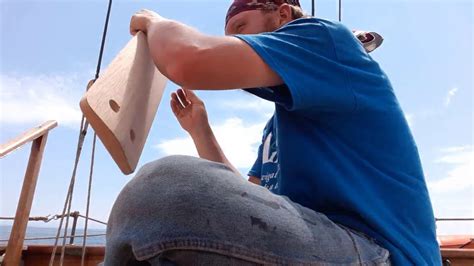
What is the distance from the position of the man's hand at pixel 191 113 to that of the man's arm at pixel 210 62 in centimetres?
68

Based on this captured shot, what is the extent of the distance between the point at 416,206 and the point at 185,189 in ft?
1.46

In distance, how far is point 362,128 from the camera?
2.68 ft

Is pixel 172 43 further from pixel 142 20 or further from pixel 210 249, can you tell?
pixel 210 249

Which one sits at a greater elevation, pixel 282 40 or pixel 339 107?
pixel 282 40

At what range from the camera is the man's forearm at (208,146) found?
1.39 meters

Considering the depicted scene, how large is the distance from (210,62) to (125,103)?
0.21 metres

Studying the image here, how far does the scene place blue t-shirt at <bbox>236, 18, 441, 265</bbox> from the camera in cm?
75

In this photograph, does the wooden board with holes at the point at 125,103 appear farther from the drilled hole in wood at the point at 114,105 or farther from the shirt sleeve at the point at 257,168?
the shirt sleeve at the point at 257,168

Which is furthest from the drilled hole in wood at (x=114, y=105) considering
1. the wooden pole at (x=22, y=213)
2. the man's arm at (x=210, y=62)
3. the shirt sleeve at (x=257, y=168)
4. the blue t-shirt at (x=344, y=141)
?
Result: the wooden pole at (x=22, y=213)

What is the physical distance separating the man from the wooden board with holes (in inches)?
3.0

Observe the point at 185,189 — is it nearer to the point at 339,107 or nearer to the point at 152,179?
the point at 152,179

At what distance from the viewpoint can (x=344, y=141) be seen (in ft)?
2.67

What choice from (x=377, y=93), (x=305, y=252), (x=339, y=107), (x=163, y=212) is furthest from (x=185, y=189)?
(x=377, y=93)

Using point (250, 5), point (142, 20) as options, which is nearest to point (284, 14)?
point (250, 5)
